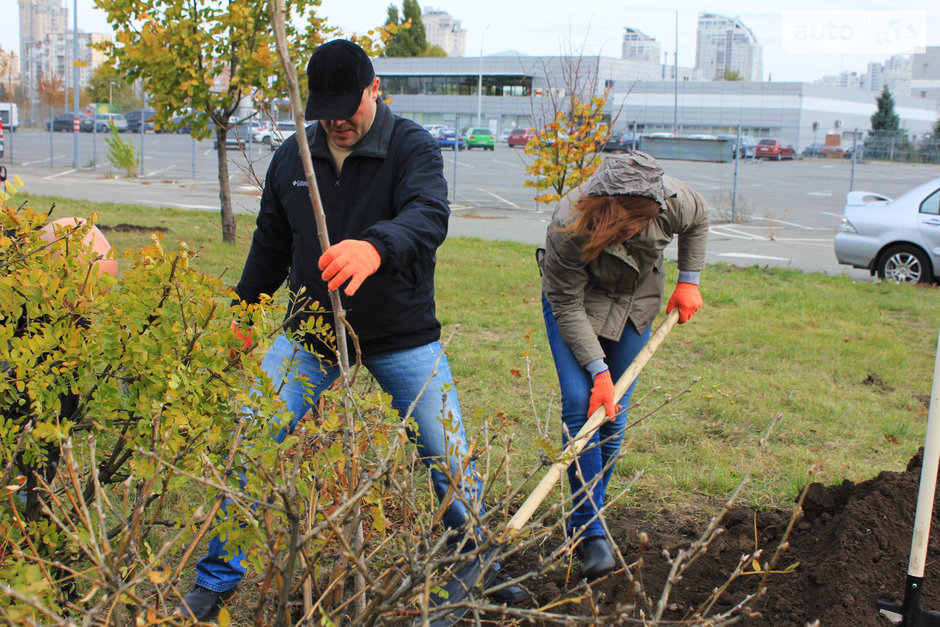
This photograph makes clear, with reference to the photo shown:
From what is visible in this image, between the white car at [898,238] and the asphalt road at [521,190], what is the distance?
0.53 metres

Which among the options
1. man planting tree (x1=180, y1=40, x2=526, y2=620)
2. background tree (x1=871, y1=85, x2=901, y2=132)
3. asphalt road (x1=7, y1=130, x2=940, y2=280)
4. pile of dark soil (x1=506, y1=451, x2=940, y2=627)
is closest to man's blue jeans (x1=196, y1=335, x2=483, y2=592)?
man planting tree (x1=180, y1=40, x2=526, y2=620)

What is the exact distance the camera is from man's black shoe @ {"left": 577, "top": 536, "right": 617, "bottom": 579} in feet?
10.3

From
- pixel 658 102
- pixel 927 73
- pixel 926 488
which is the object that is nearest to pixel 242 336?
pixel 926 488

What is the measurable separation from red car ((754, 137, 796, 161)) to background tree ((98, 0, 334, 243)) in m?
37.4

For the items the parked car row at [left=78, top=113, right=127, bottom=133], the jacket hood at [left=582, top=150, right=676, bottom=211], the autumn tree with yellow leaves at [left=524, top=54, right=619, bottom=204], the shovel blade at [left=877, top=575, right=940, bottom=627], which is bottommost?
the shovel blade at [left=877, top=575, right=940, bottom=627]

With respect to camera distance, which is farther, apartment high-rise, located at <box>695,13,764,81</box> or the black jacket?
apartment high-rise, located at <box>695,13,764,81</box>

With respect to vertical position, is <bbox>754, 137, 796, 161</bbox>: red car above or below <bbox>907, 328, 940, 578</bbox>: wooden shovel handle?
above

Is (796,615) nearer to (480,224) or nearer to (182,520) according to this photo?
(182,520)

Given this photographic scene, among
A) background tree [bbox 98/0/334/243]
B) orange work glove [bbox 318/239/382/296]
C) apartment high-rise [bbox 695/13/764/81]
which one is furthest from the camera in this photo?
apartment high-rise [bbox 695/13/764/81]

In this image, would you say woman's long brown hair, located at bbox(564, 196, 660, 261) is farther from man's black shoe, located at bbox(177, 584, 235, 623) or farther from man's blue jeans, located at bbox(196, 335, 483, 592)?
man's black shoe, located at bbox(177, 584, 235, 623)

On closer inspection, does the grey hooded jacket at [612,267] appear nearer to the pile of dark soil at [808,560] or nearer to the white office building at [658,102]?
the pile of dark soil at [808,560]

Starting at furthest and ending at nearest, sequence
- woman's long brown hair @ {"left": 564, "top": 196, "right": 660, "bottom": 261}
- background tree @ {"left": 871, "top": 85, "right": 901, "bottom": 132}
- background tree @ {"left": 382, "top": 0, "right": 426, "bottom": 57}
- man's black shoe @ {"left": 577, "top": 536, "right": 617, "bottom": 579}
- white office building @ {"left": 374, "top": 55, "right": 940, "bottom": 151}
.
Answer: background tree @ {"left": 382, "top": 0, "right": 426, "bottom": 57} → white office building @ {"left": 374, "top": 55, "right": 940, "bottom": 151} → background tree @ {"left": 871, "top": 85, "right": 901, "bottom": 132} → man's black shoe @ {"left": 577, "top": 536, "right": 617, "bottom": 579} → woman's long brown hair @ {"left": 564, "top": 196, "right": 660, "bottom": 261}

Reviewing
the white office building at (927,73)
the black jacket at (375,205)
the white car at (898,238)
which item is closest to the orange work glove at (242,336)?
the black jacket at (375,205)

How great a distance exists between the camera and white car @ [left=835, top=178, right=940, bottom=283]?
9.86m
